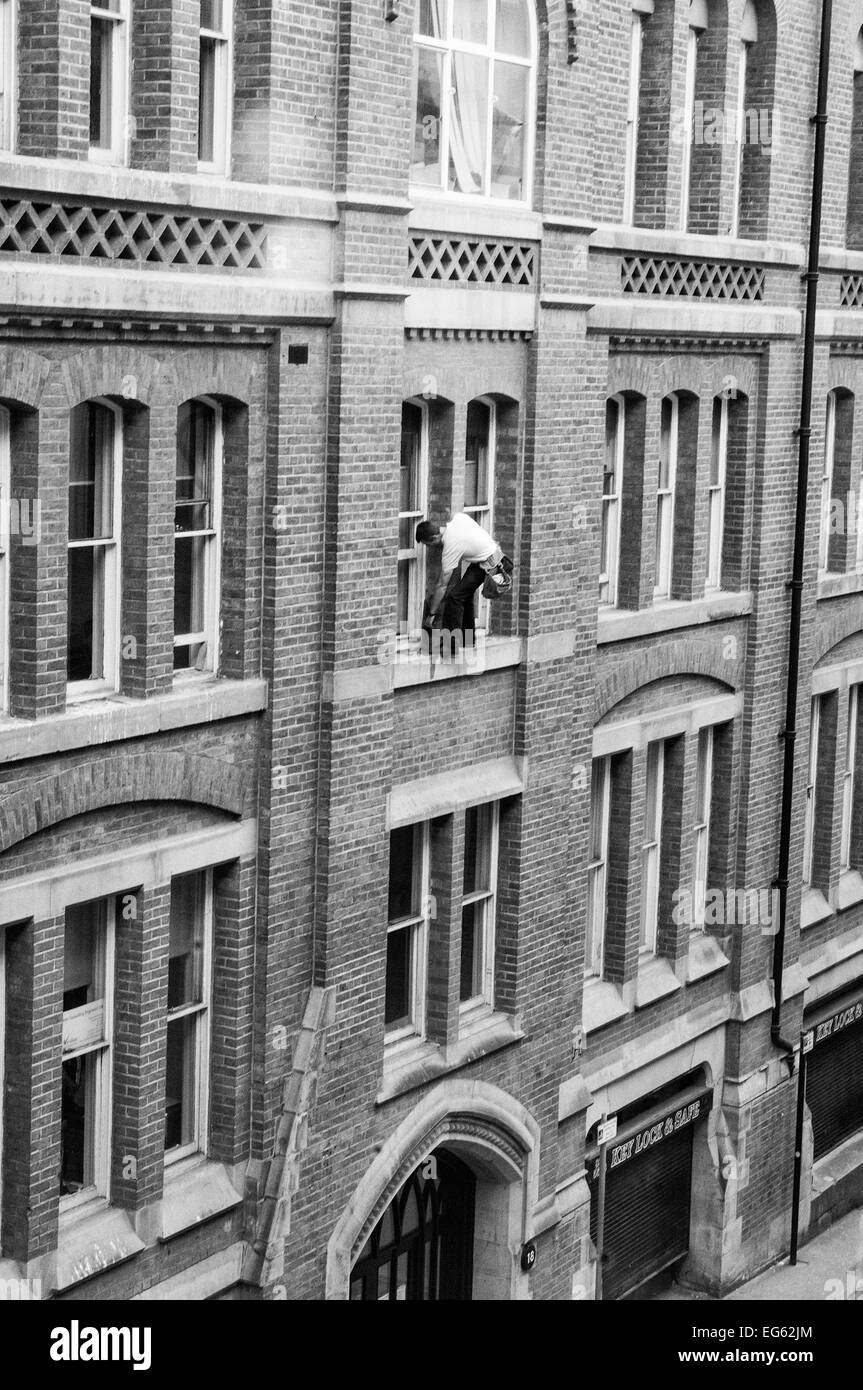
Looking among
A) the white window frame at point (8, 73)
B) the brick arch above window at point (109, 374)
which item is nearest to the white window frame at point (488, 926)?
the brick arch above window at point (109, 374)

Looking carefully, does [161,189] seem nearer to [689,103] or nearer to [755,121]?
[689,103]

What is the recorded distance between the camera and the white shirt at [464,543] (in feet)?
61.6

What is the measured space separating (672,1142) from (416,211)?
11.7 m

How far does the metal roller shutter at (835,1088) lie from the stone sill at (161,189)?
15.5 metres

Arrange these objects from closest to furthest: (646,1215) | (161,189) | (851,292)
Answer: (161,189) < (646,1215) < (851,292)

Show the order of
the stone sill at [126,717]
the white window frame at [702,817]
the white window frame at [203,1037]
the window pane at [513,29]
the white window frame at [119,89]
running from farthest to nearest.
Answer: the white window frame at [702,817], the window pane at [513,29], the white window frame at [203,1037], the white window frame at [119,89], the stone sill at [126,717]

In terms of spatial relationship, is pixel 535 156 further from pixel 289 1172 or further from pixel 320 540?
pixel 289 1172

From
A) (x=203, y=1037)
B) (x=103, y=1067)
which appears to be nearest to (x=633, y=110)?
(x=203, y=1037)

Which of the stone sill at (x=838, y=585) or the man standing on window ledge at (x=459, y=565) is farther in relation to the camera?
the stone sill at (x=838, y=585)

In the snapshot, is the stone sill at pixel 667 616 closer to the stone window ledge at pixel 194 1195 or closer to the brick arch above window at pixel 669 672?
the brick arch above window at pixel 669 672

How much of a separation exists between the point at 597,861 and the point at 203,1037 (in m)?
6.67

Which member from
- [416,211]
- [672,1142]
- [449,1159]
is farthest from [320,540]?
[672,1142]

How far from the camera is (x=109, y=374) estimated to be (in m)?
15.2
